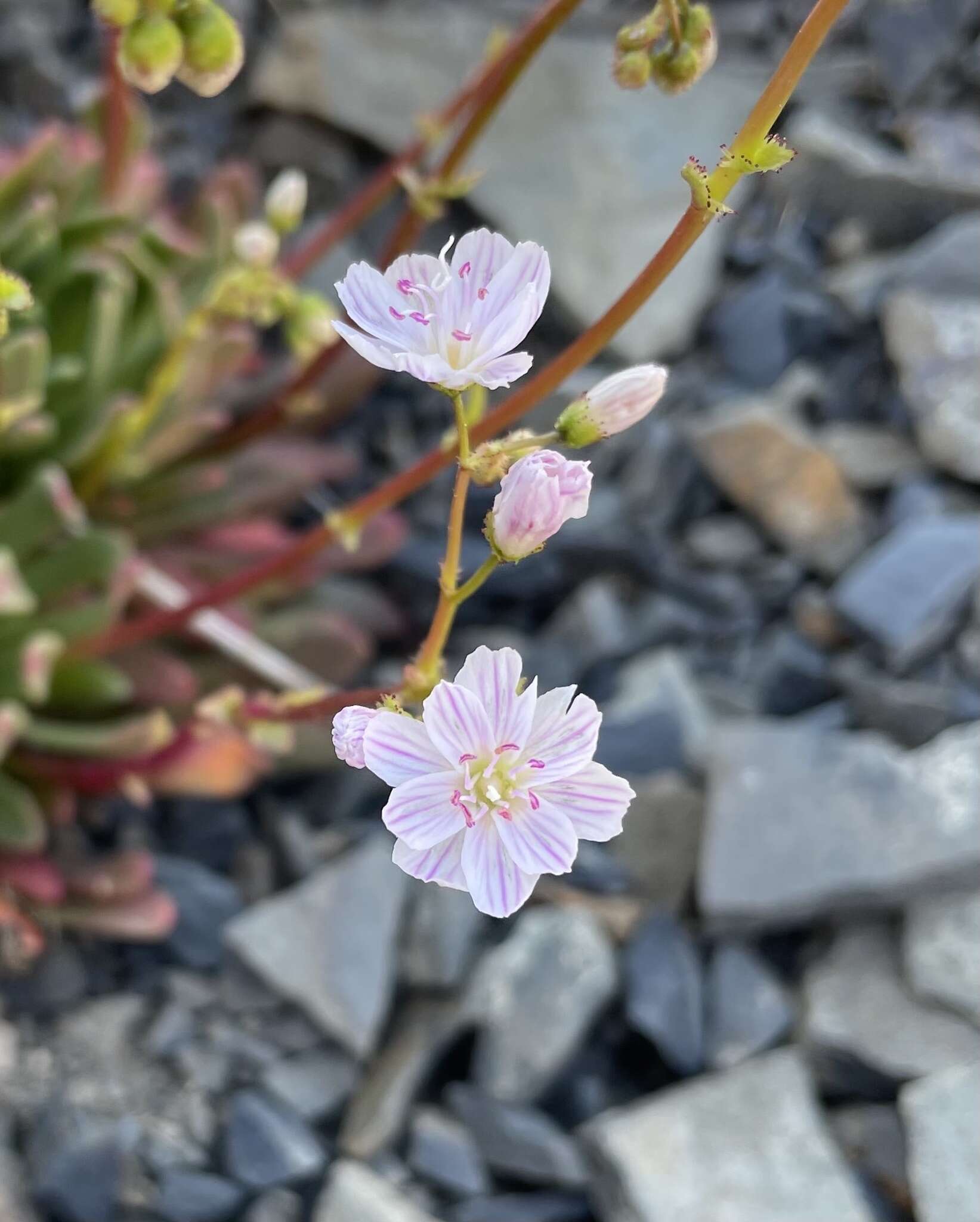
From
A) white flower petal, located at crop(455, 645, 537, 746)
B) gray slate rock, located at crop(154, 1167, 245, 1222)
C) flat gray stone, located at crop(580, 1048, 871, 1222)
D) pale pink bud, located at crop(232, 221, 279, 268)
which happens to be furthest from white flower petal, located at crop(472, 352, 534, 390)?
gray slate rock, located at crop(154, 1167, 245, 1222)

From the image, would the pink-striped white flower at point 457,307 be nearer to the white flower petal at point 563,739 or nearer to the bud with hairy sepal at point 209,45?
the white flower petal at point 563,739

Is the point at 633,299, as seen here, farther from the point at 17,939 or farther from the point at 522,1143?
the point at 17,939

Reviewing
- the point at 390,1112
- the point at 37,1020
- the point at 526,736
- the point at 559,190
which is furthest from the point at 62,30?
the point at 526,736

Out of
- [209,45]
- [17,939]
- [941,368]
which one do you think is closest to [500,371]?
[209,45]

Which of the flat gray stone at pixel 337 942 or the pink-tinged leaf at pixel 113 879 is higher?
the pink-tinged leaf at pixel 113 879

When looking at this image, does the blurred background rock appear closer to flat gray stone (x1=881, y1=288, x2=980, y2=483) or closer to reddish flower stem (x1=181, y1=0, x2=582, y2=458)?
flat gray stone (x1=881, y1=288, x2=980, y2=483)

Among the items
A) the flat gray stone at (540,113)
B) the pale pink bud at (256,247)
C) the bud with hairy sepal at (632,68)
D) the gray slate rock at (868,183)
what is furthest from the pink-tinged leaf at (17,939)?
the gray slate rock at (868,183)

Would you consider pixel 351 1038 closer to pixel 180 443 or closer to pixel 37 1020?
pixel 37 1020
